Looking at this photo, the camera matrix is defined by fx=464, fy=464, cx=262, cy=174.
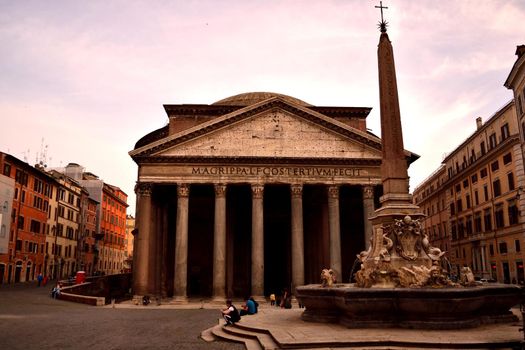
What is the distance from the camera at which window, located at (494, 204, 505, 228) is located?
34500 mm

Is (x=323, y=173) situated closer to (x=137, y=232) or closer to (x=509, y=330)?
(x=137, y=232)

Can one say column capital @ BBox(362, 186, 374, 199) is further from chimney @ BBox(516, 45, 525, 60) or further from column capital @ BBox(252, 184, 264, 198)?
chimney @ BBox(516, 45, 525, 60)

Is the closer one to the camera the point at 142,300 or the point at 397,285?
the point at 397,285

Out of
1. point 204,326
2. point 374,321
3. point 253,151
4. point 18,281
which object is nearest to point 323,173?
point 253,151

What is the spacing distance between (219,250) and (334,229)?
6833mm

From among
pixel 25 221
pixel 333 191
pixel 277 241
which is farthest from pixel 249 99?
pixel 25 221

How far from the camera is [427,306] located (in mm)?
8695

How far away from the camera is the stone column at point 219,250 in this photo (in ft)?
85.6

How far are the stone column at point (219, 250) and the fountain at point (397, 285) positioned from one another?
1548 centimetres

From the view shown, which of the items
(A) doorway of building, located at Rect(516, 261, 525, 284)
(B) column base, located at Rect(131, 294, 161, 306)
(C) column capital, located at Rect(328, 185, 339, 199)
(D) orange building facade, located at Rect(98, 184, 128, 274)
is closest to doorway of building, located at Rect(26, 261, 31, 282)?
(D) orange building facade, located at Rect(98, 184, 128, 274)

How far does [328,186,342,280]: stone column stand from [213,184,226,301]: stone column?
247 inches

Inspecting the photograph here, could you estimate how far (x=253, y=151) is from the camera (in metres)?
27.9

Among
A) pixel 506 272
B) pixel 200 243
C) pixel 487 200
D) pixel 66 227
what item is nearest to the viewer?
pixel 506 272

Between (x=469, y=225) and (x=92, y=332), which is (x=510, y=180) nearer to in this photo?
(x=469, y=225)
